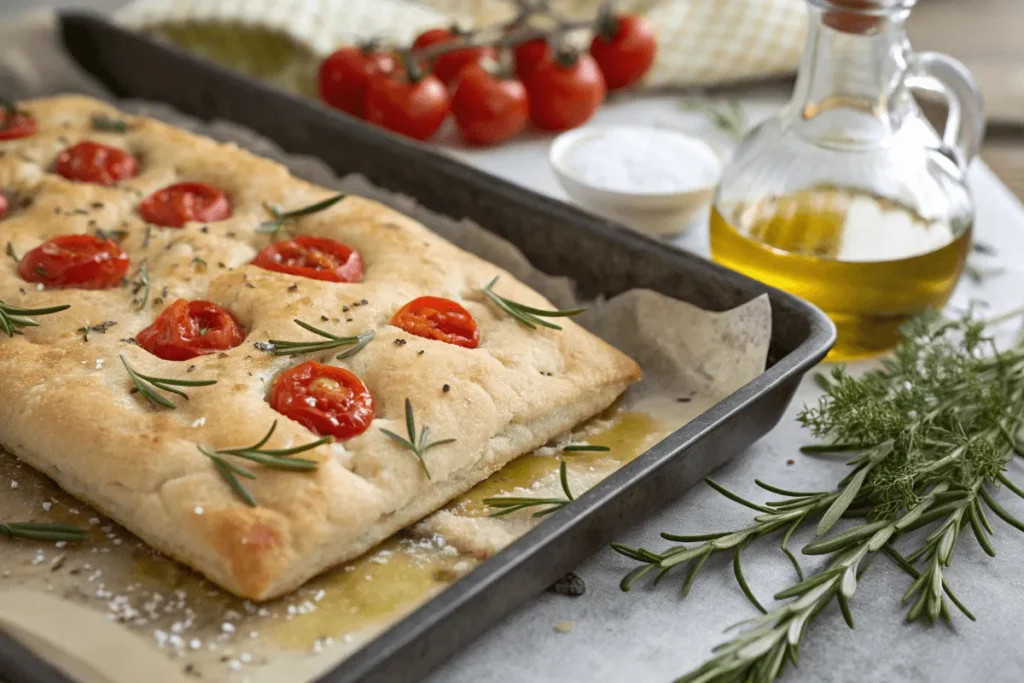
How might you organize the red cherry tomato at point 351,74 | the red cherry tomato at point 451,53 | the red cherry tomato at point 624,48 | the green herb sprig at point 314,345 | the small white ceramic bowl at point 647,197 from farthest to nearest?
1. the red cherry tomato at point 624,48
2. the red cherry tomato at point 451,53
3. the red cherry tomato at point 351,74
4. the small white ceramic bowl at point 647,197
5. the green herb sprig at point 314,345

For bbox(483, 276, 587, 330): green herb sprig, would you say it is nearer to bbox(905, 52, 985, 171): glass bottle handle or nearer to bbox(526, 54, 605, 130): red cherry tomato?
bbox(905, 52, 985, 171): glass bottle handle

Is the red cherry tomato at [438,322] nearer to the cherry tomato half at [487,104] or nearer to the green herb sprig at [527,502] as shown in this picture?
the green herb sprig at [527,502]

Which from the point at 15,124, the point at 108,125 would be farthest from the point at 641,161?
the point at 15,124

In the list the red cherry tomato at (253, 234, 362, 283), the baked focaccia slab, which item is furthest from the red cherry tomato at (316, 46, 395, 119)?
the red cherry tomato at (253, 234, 362, 283)

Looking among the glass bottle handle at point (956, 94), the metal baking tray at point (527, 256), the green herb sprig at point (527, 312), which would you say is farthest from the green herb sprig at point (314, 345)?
the glass bottle handle at point (956, 94)

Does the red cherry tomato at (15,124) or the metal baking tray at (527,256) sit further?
the red cherry tomato at (15,124)

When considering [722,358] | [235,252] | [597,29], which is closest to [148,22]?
[597,29]

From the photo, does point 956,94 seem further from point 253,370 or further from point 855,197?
point 253,370
